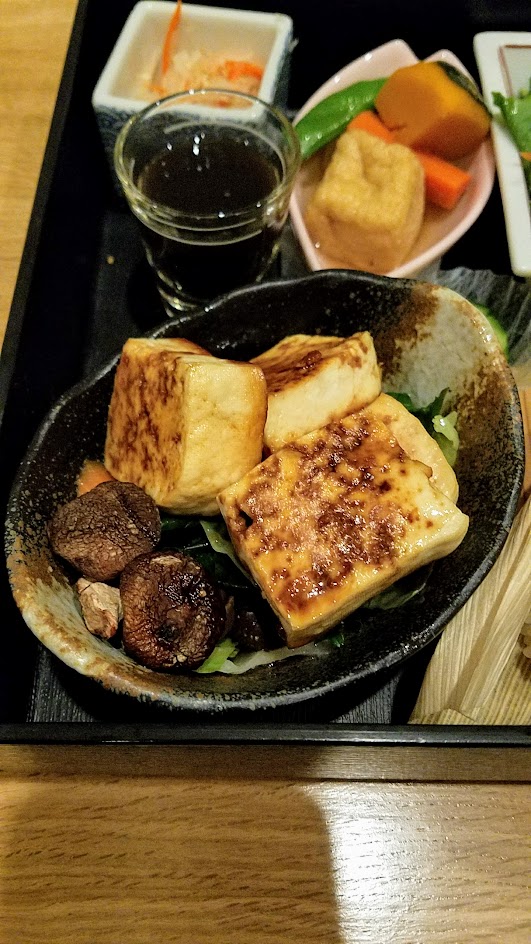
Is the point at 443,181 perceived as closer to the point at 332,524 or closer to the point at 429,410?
the point at 429,410

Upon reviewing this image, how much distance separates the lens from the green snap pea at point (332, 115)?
165 centimetres

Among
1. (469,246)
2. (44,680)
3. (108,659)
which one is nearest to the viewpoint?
(108,659)

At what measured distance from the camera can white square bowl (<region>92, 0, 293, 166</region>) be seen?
165 centimetres

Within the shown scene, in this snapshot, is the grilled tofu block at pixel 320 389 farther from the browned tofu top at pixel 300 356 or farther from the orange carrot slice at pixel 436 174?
the orange carrot slice at pixel 436 174

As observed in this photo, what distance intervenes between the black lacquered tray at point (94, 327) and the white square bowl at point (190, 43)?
7 centimetres

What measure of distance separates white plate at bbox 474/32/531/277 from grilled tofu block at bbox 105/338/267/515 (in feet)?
2.45

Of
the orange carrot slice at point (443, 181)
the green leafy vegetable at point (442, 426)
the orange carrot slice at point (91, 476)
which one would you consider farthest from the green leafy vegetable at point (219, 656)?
the orange carrot slice at point (443, 181)

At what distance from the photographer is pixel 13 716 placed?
3.57ft

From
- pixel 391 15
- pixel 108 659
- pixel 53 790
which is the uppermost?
pixel 391 15

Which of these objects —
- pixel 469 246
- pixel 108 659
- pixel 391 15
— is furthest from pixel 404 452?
pixel 391 15

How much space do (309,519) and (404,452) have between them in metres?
0.18

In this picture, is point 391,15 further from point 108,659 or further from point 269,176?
point 108,659

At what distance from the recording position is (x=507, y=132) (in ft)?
5.22

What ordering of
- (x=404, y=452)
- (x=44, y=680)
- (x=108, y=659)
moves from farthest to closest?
(x=44, y=680) < (x=404, y=452) < (x=108, y=659)
